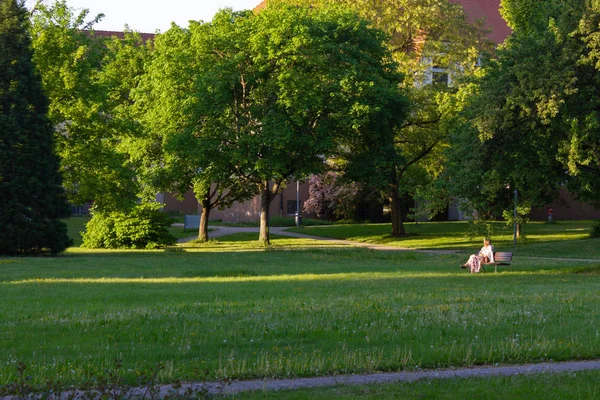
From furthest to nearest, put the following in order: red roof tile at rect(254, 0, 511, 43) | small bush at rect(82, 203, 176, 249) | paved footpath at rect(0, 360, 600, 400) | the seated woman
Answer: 1. red roof tile at rect(254, 0, 511, 43)
2. small bush at rect(82, 203, 176, 249)
3. the seated woman
4. paved footpath at rect(0, 360, 600, 400)

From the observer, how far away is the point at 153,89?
43.9 metres

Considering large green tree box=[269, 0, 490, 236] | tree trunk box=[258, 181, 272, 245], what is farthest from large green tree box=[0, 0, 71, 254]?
large green tree box=[269, 0, 490, 236]

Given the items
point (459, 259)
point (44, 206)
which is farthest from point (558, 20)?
point (44, 206)

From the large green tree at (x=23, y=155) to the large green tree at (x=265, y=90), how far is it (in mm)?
6711

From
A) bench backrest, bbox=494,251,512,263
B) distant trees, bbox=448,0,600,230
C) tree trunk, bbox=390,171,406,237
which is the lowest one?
bench backrest, bbox=494,251,512,263

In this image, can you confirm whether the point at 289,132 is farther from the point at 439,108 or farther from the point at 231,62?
the point at 439,108

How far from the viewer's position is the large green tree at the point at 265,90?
38.7 metres

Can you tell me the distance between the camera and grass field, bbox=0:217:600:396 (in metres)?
9.24

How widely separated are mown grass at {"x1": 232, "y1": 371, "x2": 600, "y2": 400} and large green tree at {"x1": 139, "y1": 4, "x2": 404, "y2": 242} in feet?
97.6

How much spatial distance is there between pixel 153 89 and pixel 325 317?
33519 mm

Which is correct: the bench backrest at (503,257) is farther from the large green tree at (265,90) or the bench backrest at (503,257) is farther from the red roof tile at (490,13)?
the red roof tile at (490,13)

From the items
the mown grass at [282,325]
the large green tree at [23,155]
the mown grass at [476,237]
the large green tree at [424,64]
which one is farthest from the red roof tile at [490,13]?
the mown grass at [282,325]

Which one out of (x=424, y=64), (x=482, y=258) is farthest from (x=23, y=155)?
(x=424, y=64)

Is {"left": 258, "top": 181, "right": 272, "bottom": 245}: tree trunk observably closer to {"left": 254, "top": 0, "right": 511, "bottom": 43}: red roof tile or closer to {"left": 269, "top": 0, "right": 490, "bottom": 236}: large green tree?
{"left": 269, "top": 0, "right": 490, "bottom": 236}: large green tree
